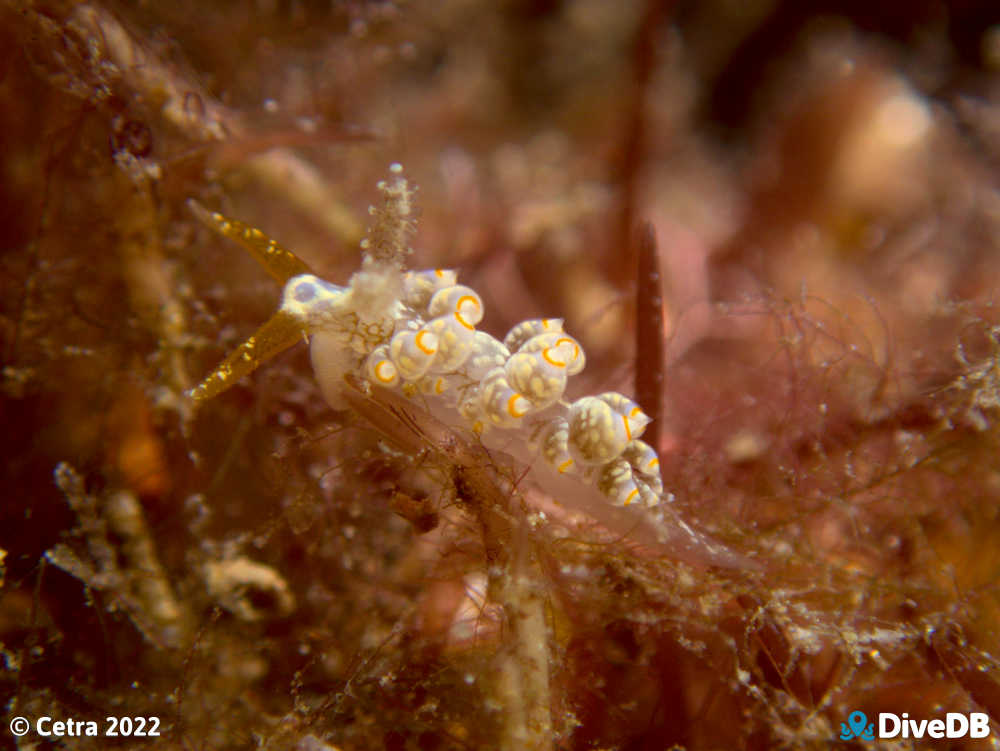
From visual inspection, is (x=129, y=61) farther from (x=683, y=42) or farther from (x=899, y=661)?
(x=899, y=661)

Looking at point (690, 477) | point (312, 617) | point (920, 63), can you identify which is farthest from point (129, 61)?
point (920, 63)

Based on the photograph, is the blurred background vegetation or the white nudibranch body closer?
the white nudibranch body

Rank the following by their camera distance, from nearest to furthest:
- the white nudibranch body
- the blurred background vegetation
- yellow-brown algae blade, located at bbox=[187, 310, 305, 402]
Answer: the white nudibranch body < yellow-brown algae blade, located at bbox=[187, 310, 305, 402] < the blurred background vegetation

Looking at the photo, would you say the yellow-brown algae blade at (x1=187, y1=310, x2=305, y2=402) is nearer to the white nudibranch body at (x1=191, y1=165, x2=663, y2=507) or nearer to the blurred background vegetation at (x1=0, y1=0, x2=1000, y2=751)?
the white nudibranch body at (x1=191, y1=165, x2=663, y2=507)

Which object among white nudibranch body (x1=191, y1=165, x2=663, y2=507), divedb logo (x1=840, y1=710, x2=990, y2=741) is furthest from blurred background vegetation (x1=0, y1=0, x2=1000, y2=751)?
white nudibranch body (x1=191, y1=165, x2=663, y2=507)

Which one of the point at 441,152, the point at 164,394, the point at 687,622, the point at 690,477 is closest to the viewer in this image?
the point at 687,622

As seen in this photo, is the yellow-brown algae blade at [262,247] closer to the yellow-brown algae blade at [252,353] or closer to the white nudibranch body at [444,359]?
the white nudibranch body at [444,359]

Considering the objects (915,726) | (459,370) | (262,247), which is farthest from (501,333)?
(915,726)
